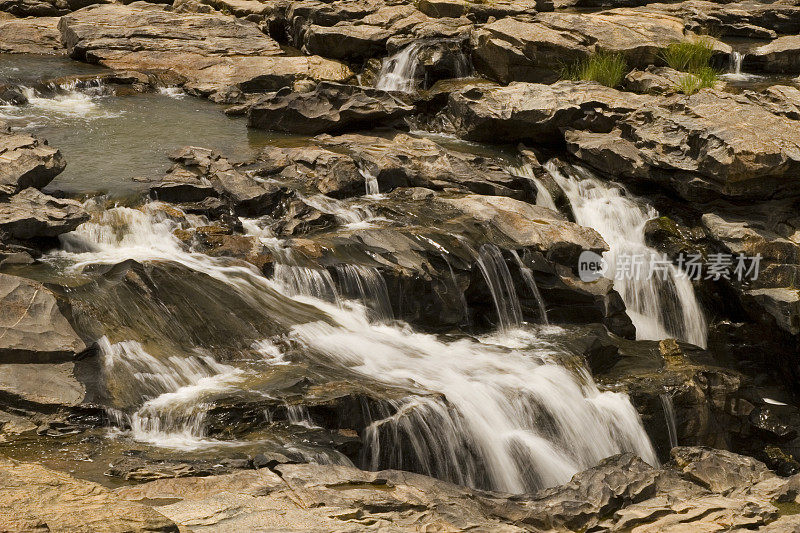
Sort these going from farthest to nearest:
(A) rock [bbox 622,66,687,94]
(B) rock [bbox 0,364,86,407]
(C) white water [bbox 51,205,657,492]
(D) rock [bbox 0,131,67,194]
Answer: (A) rock [bbox 622,66,687,94], (D) rock [bbox 0,131,67,194], (C) white water [bbox 51,205,657,492], (B) rock [bbox 0,364,86,407]


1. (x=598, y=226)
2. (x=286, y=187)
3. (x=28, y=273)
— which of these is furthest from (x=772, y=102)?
(x=28, y=273)

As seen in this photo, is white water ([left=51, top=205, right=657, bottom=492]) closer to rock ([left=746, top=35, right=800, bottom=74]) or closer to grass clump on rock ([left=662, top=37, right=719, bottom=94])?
grass clump on rock ([left=662, top=37, right=719, bottom=94])

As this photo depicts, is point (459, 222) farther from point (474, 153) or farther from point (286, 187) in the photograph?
point (474, 153)

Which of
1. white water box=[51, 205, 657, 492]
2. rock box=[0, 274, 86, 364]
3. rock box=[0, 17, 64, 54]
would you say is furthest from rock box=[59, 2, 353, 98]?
rock box=[0, 274, 86, 364]

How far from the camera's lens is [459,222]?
12.2 metres

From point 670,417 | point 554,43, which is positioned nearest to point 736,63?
point 554,43

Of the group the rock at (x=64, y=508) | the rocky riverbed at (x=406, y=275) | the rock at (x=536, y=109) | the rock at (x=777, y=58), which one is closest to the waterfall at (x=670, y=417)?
the rocky riverbed at (x=406, y=275)

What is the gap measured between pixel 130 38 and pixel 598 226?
1217 centimetres

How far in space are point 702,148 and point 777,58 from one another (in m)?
6.53

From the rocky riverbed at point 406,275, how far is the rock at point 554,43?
0.07 metres

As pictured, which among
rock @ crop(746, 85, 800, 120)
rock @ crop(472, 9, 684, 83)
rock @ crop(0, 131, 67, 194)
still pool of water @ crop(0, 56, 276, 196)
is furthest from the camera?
rock @ crop(472, 9, 684, 83)

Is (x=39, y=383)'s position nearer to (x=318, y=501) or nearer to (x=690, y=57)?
(x=318, y=501)

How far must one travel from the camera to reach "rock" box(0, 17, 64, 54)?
21078mm

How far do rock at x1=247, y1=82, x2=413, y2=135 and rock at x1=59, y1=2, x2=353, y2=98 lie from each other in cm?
239
